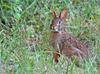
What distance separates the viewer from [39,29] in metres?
7.52

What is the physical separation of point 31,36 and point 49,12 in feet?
2.86

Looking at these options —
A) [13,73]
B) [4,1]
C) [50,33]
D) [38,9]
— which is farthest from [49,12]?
[13,73]

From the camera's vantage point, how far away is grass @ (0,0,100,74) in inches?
209

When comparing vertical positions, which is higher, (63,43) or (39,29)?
(39,29)

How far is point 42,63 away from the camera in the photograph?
5.21 metres

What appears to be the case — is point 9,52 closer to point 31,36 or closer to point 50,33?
point 50,33

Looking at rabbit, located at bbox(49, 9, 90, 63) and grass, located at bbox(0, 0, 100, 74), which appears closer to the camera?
grass, located at bbox(0, 0, 100, 74)

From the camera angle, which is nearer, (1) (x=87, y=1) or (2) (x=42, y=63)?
(2) (x=42, y=63)

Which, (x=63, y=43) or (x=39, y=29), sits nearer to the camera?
(x=63, y=43)

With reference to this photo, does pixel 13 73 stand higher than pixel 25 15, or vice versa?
pixel 25 15

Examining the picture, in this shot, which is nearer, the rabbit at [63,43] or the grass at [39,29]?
the grass at [39,29]

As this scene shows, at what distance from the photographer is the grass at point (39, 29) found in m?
5.30

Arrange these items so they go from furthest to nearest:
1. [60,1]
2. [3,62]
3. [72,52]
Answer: [60,1] < [72,52] < [3,62]

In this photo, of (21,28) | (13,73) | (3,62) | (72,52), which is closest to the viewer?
(13,73)
